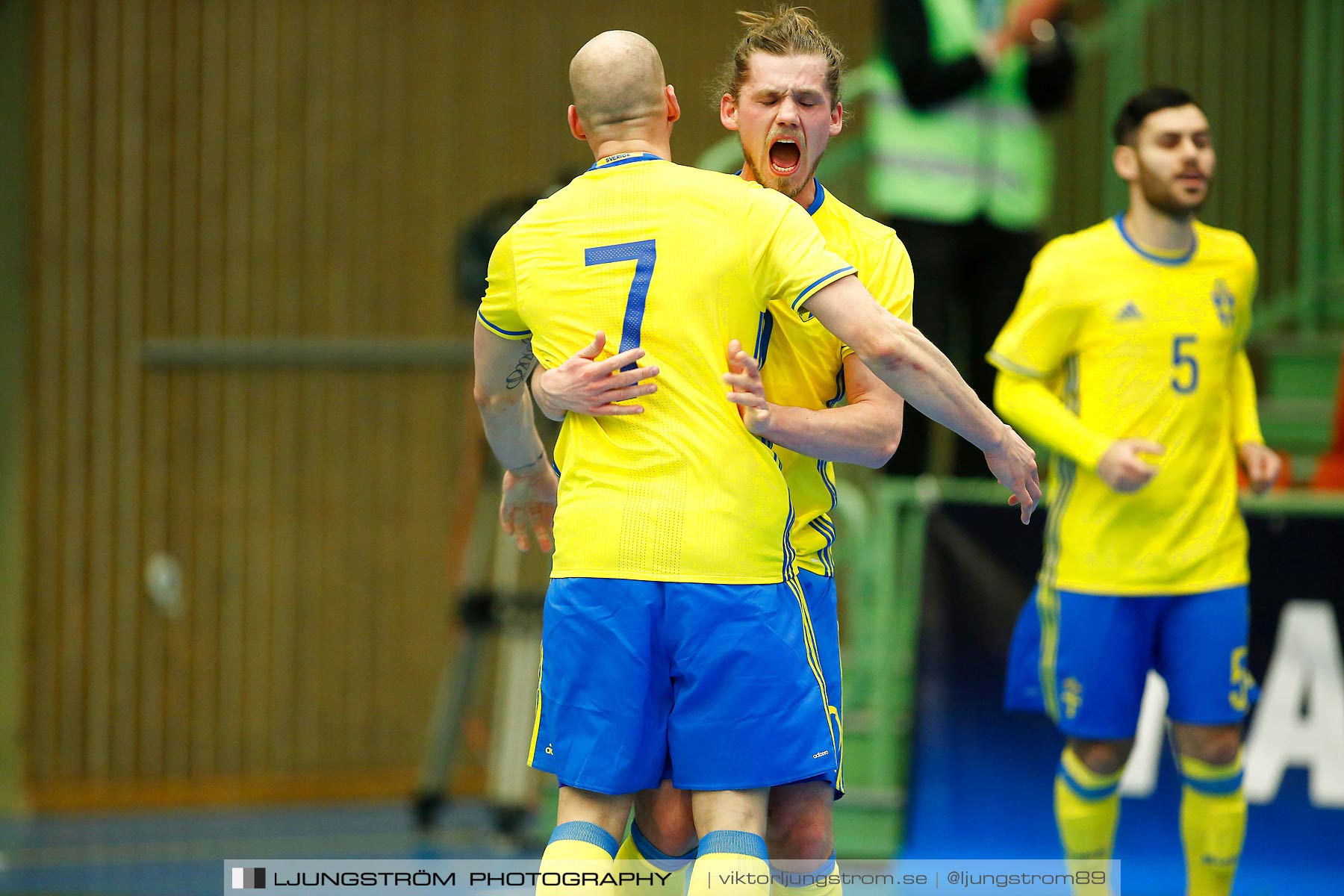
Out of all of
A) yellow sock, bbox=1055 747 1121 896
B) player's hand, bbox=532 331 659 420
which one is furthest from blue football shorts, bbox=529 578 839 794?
yellow sock, bbox=1055 747 1121 896

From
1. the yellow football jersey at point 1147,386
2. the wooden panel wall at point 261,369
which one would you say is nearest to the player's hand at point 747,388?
the yellow football jersey at point 1147,386

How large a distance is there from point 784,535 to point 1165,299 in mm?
2317

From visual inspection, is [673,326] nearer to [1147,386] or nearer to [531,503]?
[531,503]

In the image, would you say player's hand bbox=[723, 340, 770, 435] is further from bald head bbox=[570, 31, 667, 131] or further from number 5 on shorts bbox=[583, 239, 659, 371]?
bald head bbox=[570, 31, 667, 131]

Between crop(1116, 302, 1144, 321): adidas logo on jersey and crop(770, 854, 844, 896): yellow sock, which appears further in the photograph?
crop(1116, 302, 1144, 321): adidas logo on jersey

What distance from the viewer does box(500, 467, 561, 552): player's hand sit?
3.69 metres

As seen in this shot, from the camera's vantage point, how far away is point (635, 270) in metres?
3.03

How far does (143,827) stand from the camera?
8.03 m

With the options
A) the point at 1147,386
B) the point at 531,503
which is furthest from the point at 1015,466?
the point at 1147,386

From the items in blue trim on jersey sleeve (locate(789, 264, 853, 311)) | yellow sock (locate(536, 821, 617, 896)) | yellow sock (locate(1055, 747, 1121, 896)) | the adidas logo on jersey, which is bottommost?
yellow sock (locate(1055, 747, 1121, 896))

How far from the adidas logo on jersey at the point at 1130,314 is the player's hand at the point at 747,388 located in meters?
2.27

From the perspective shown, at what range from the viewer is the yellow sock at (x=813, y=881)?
3.27 meters

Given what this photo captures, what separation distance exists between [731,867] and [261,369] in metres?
6.86

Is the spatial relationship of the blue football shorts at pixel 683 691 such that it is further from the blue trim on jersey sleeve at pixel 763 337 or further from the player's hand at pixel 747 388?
the blue trim on jersey sleeve at pixel 763 337
